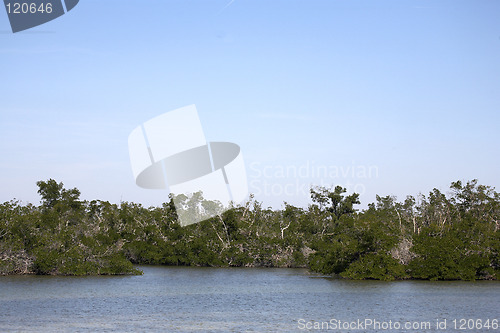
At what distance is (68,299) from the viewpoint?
91.9 ft

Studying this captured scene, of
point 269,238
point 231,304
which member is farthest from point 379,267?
point 269,238

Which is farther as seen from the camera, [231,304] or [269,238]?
[269,238]

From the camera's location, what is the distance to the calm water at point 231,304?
2181 cm

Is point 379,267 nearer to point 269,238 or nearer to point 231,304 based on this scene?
point 231,304

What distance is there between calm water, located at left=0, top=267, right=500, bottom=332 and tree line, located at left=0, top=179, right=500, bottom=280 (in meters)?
1.75

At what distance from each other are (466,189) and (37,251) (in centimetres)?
3561

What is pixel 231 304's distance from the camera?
2836cm

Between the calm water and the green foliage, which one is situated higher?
the green foliage

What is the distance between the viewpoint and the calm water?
2181cm

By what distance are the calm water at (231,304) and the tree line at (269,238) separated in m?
1.75

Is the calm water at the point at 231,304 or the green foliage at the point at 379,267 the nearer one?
the calm water at the point at 231,304

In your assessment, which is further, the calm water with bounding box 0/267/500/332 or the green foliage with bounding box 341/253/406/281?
the green foliage with bounding box 341/253/406/281

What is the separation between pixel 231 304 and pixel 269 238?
27.0 m

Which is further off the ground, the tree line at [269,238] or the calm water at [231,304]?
the tree line at [269,238]
